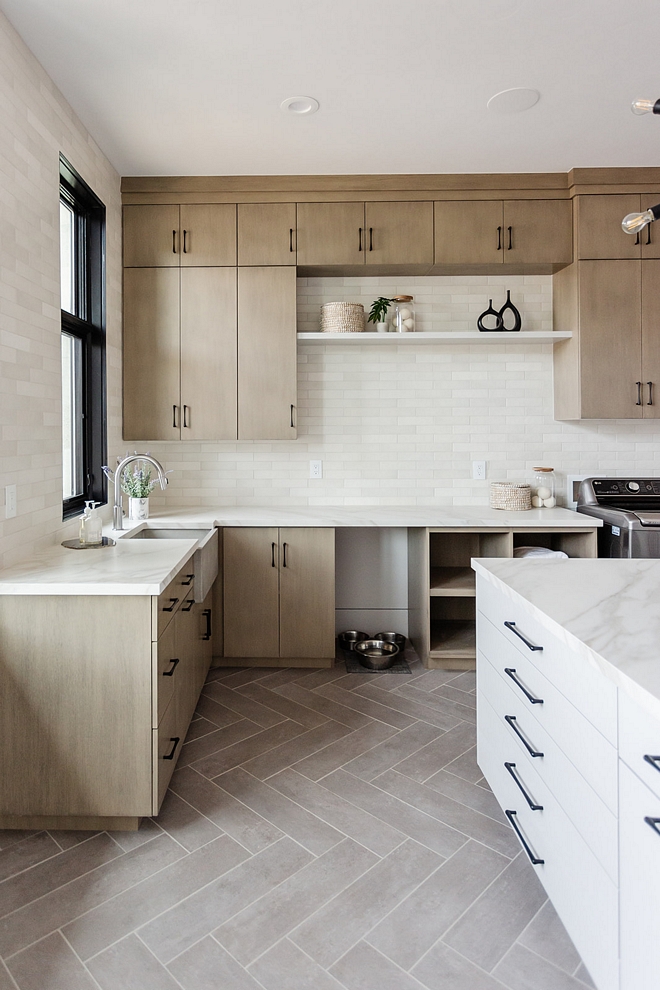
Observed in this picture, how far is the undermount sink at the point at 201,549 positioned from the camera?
2.89 m

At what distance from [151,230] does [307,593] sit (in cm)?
227

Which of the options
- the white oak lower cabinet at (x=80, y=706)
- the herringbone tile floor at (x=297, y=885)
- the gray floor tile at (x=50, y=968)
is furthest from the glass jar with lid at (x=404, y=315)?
the gray floor tile at (x=50, y=968)

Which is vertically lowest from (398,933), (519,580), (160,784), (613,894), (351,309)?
(398,933)

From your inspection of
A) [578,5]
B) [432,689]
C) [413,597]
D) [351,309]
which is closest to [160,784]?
[432,689]

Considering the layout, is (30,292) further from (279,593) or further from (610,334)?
(610,334)

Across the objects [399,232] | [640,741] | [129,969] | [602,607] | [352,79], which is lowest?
[129,969]

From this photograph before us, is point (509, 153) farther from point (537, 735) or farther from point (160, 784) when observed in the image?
point (160, 784)

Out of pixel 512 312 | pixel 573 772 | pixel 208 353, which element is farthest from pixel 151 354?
pixel 573 772

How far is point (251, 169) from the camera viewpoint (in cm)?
362

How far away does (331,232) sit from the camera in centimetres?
374

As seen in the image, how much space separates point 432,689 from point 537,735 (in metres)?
1.71

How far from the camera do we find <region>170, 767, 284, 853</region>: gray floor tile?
213 centimetres

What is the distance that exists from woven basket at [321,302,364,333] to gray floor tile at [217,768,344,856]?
97.3 inches

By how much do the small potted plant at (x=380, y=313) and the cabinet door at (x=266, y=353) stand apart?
491 mm
